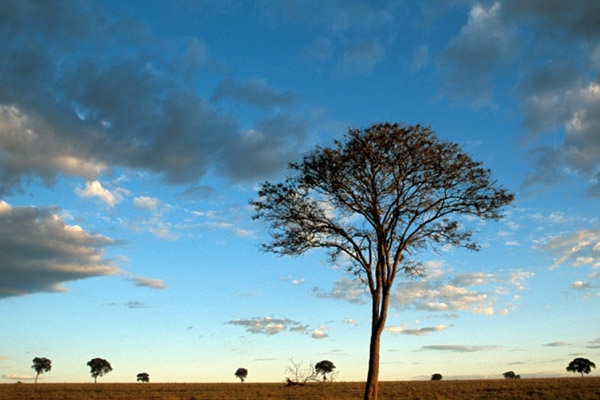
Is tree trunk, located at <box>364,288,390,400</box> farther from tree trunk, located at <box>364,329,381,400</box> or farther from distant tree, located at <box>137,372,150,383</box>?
distant tree, located at <box>137,372,150,383</box>

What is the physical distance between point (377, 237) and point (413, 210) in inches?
90.1

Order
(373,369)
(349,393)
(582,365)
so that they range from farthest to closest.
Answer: (582,365), (349,393), (373,369)

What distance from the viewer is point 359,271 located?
22.0 metres

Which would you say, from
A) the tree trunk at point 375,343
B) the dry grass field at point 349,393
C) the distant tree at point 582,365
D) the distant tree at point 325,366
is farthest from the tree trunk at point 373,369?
the distant tree at point 582,365

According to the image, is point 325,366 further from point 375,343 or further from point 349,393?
point 375,343

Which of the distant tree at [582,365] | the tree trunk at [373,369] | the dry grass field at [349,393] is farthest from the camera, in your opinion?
the distant tree at [582,365]

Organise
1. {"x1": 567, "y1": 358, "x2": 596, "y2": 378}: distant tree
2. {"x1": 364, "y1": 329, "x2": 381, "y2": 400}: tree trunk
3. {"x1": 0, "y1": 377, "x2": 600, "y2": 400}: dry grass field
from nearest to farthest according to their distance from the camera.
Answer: {"x1": 364, "y1": 329, "x2": 381, "y2": 400}: tree trunk → {"x1": 0, "y1": 377, "x2": 600, "y2": 400}: dry grass field → {"x1": 567, "y1": 358, "x2": 596, "y2": 378}: distant tree

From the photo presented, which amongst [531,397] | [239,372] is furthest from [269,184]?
[239,372]

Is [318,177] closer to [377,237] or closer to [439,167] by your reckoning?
[377,237]

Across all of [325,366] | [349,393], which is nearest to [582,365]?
[325,366]

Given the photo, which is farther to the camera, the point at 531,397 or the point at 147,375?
the point at 147,375

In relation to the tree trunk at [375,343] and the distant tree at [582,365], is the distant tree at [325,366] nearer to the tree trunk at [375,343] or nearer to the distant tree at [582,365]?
the distant tree at [582,365]

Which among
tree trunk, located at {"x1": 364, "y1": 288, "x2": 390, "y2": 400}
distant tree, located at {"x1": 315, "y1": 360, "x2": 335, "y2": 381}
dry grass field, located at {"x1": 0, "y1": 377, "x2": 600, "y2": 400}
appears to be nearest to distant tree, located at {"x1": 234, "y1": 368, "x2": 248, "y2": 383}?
distant tree, located at {"x1": 315, "y1": 360, "x2": 335, "y2": 381}

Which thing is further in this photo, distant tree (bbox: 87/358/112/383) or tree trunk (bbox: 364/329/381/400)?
distant tree (bbox: 87/358/112/383)
